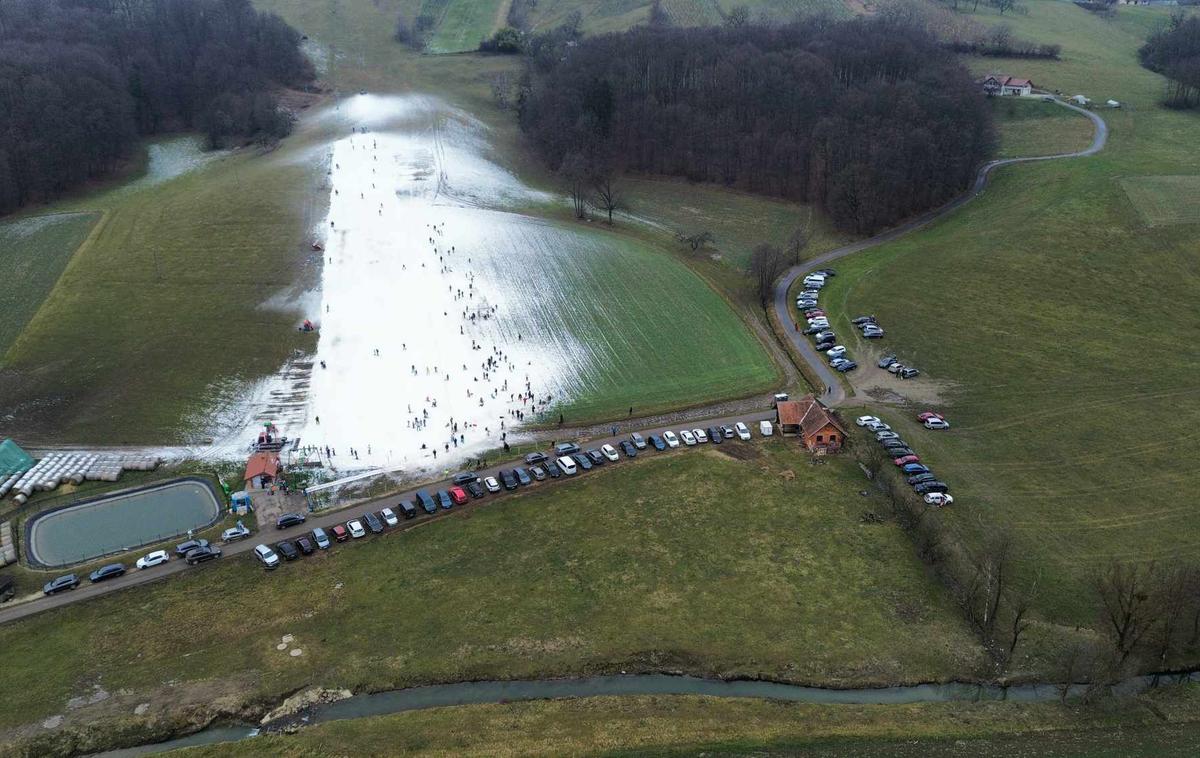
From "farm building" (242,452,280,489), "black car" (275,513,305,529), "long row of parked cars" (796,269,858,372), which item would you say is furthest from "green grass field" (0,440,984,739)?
"long row of parked cars" (796,269,858,372)

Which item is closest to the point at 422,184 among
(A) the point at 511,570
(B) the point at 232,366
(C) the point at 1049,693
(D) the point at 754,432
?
(B) the point at 232,366

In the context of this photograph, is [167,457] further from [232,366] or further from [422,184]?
[422,184]

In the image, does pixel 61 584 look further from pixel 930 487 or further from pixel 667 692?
pixel 930 487

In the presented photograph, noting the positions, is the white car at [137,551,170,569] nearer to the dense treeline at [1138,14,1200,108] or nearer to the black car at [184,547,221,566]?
the black car at [184,547,221,566]

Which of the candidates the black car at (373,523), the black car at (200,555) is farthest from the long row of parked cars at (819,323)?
the black car at (200,555)

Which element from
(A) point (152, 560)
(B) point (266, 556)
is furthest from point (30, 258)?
(B) point (266, 556)

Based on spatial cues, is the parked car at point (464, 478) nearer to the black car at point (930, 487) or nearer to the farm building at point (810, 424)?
the farm building at point (810, 424)
